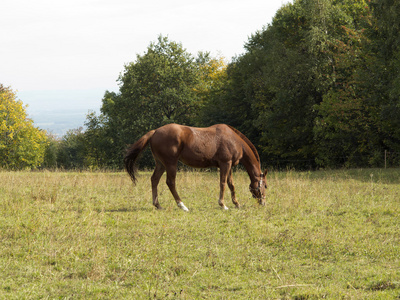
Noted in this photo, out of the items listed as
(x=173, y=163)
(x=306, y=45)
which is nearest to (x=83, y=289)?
(x=173, y=163)

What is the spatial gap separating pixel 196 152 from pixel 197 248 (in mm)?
4469

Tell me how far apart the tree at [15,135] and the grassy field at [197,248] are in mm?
40348

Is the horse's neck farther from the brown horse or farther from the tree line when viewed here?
the tree line

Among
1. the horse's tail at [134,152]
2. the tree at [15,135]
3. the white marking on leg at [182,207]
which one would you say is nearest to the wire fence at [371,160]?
the white marking on leg at [182,207]

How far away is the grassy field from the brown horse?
0.73 meters

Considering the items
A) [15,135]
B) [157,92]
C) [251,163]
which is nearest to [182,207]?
[251,163]

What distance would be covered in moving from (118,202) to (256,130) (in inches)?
1078

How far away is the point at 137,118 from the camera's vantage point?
135 ft

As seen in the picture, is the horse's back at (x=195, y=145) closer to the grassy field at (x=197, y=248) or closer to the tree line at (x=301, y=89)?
the grassy field at (x=197, y=248)

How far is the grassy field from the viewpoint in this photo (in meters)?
5.50

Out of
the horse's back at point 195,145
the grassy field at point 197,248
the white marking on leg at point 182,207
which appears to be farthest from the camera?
the horse's back at point 195,145

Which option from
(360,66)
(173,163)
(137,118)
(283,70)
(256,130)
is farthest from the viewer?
(137,118)

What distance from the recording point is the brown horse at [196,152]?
36.6ft

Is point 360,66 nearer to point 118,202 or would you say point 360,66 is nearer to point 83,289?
point 118,202
